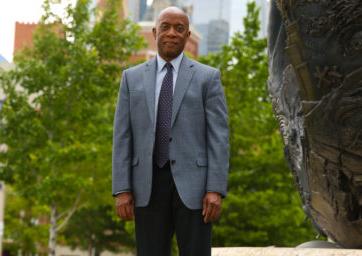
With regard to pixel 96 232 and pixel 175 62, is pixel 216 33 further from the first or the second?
pixel 175 62

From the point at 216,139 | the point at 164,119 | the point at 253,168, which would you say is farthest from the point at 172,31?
the point at 253,168

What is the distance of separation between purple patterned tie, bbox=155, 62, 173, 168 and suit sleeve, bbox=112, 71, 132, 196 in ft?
0.55

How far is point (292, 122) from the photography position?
6281 mm

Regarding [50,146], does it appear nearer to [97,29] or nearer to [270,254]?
[97,29]

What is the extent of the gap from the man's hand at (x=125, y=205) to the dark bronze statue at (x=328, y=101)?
228 centimetres

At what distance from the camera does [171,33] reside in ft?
13.1

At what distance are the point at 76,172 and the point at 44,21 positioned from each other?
4275mm

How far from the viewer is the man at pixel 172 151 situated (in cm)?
387

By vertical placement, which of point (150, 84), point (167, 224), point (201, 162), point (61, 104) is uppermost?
point (61, 104)

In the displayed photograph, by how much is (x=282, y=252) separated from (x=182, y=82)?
140 centimetres

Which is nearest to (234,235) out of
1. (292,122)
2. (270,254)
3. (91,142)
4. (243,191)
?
(243,191)

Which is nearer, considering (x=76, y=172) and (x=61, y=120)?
(x=61, y=120)

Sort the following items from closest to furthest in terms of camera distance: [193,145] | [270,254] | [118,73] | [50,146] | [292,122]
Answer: [193,145]
[270,254]
[292,122]
[50,146]
[118,73]

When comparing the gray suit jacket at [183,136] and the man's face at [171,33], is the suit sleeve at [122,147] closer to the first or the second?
the gray suit jacket at [183,136]
